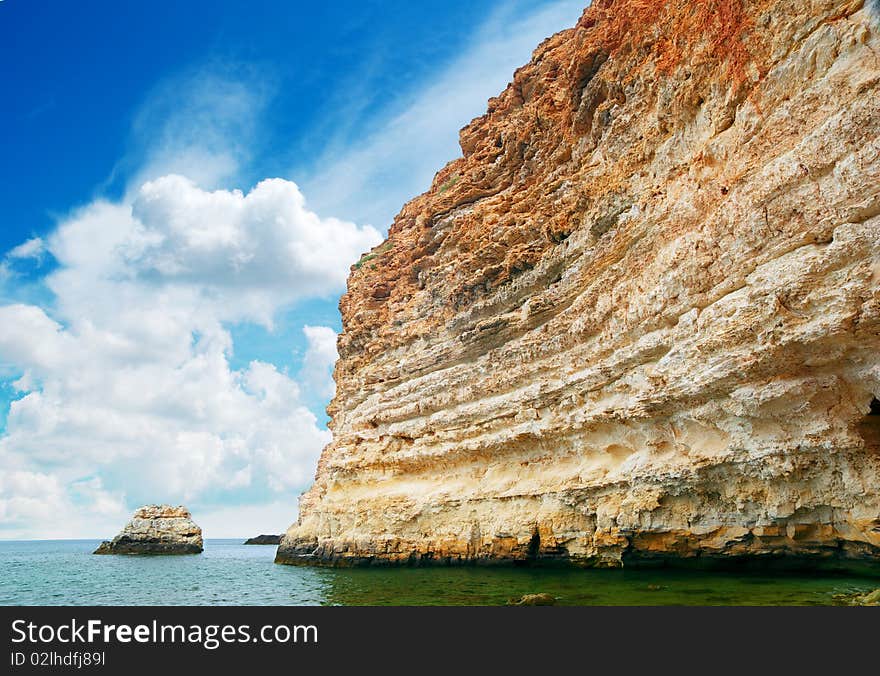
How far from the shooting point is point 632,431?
61.3ft

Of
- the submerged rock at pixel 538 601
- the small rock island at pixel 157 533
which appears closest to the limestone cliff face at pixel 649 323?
the submerged rock at pixel 538 601

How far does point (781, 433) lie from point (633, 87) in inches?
576

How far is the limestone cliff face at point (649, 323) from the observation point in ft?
42.7

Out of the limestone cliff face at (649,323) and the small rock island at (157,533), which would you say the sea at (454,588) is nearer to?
the limestone cliff face at (649,323)

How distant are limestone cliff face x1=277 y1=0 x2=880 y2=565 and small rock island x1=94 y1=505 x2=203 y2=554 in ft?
94.0

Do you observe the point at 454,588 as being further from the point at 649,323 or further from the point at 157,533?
the point at 157,533

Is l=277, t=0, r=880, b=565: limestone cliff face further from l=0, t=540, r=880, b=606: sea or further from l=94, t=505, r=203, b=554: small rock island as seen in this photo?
l=94, t=505, r=203, b=554: small rock island

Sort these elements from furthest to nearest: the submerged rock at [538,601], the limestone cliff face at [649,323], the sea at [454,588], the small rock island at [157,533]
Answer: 1. the small rock island at [157,533]
2. the limestone cliff face at [649,323]
3. the sea at [454,588]
4. the submerged rock at [538,601]

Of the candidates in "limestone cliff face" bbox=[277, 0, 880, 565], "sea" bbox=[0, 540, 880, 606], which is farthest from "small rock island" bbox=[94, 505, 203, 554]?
"limestone cliff face" bbox=[277, 0, 880, 565]

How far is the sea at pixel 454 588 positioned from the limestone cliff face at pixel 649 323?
1.08 meters

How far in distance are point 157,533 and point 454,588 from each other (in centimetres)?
4731

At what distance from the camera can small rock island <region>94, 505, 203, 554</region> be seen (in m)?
54.2

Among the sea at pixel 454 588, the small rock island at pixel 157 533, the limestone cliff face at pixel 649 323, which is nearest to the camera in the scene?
the sea at pixel 454 588
